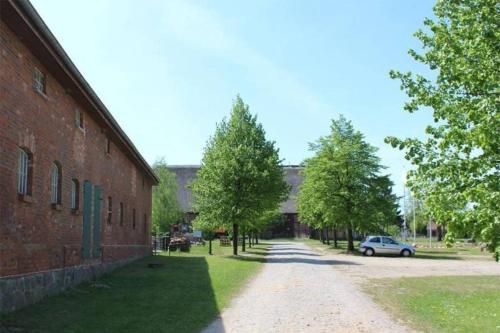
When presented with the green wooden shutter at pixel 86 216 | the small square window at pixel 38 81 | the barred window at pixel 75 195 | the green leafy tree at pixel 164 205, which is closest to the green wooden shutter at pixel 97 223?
the green wooden shutter at pixel 86 216

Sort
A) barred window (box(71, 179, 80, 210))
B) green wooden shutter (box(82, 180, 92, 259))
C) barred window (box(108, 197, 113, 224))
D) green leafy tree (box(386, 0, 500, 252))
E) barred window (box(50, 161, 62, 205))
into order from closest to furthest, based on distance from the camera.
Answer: green leafy tree (box(386, 0, 500, 252))
barred window (box(50, 161, 62, 205))
barred window (box(71, 179, 80, 210))
green wooden shutter (box(82, 180, 92, 259))
barred window (box(108, 197, 113, 224))

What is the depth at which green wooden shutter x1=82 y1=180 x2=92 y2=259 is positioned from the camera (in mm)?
18234

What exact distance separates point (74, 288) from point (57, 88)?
18.0 ft

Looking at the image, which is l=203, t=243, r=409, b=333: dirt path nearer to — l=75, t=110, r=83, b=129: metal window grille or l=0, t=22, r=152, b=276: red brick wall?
l=0, t=22, r=152, b=276: red brick wall

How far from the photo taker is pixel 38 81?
13984 mm

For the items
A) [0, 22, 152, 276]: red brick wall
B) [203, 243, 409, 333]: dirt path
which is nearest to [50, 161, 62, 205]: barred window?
[0, 22, 152, 276]: red brick wall

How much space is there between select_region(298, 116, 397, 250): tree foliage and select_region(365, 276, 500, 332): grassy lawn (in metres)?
21.1

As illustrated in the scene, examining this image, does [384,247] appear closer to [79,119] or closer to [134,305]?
[79,119]

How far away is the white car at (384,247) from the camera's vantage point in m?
41.5

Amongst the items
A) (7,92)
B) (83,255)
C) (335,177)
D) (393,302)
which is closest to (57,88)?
(7,92)

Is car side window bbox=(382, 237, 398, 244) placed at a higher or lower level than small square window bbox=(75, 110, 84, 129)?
lower

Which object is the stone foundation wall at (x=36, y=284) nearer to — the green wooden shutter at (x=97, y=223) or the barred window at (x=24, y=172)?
the green wooden shutter at (x=97, y=223)

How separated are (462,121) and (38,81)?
378 inches

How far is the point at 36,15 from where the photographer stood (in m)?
11.6
